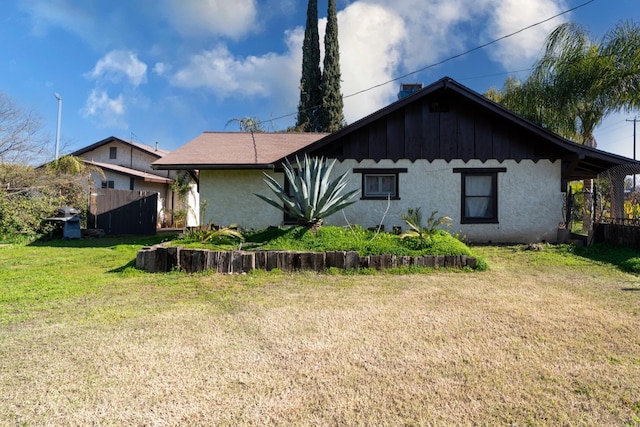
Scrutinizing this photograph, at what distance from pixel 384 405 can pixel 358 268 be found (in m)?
4.63

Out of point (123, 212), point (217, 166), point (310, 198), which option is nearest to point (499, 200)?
point (310, 198)

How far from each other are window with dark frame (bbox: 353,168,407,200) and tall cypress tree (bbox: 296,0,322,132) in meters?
19.3

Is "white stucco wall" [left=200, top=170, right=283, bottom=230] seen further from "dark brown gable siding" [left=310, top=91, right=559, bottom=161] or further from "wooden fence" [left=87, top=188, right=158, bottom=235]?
"wooden fence" [left=87, top=188, right=158, bottom=235]

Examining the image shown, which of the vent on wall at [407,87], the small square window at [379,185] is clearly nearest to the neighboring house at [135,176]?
the small square window at [379,185]

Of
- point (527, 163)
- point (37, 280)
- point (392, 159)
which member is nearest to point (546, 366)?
point (37, 280)

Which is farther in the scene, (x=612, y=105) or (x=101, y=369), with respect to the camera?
(x=612, y=105)

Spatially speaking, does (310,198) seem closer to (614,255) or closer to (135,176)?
(614,255)

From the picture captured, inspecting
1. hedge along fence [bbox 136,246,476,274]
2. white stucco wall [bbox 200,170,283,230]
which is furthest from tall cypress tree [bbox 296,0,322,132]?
hedge along fence [bbox 136,246,476,274]

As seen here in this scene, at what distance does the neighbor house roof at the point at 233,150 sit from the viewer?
38.7 ft

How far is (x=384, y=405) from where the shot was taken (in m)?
2.60

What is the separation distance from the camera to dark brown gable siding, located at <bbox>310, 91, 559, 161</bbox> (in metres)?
11.3

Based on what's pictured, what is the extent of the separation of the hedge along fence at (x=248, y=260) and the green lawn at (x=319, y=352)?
0.69m

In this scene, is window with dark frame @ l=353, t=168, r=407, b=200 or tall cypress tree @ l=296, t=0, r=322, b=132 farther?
tall cypress tree @ l=296, t=0, r=322, b=132

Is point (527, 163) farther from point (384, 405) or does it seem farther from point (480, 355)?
point (384, 405)
